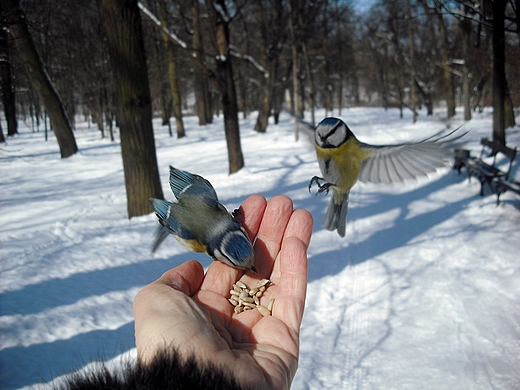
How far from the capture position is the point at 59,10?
20.4ft

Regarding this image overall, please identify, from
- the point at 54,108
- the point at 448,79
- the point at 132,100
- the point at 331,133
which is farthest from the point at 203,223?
the point at 448,79

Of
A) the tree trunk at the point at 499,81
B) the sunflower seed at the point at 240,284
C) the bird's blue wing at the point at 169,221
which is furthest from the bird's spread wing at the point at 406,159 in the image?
the tree trunk at the point at 499,81

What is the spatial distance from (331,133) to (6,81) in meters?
3.46

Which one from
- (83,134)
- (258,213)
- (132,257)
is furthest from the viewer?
(83,134)

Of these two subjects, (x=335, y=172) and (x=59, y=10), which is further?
(x=59, y=10)

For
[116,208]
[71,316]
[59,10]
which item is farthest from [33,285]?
[59,10]

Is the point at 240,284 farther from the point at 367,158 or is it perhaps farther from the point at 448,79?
the point at 448,79

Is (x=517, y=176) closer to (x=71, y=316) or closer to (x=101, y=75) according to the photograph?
(x=71, y=316)

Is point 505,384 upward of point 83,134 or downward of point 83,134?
downward

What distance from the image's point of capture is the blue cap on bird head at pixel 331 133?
181cm

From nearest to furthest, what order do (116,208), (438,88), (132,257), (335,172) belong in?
(335,172) < (132,257) < (116,208) < (438,88)

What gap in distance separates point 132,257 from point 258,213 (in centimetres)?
279

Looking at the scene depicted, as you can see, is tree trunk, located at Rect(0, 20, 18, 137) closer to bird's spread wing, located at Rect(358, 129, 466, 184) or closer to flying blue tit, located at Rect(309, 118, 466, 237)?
flying blue tit, located at Rect(309, 118, 466, 237)

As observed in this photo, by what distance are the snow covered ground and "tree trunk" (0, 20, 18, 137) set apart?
1.19ft
